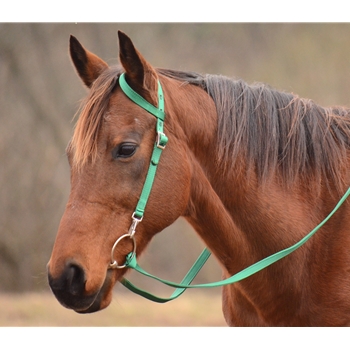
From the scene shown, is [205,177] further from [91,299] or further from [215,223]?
[91,299]

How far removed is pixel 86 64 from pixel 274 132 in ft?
3.70

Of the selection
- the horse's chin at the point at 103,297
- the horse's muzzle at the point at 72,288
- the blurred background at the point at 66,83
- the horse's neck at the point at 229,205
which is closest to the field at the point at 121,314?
the blurred background at the point at 66,83

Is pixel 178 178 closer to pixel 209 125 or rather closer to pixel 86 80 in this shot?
pixel 209 125

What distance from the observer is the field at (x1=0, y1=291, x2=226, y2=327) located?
7266mm

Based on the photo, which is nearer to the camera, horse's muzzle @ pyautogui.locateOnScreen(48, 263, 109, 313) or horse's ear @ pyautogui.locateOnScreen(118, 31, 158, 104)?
horse's muzzle @ pyautogui.locateOnScreen(48, 263, 109, 313)

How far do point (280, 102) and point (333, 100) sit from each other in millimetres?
7634

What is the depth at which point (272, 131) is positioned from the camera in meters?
2.65

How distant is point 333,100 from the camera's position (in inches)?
386

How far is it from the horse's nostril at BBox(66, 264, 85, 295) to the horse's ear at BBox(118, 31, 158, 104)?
36.4 inches

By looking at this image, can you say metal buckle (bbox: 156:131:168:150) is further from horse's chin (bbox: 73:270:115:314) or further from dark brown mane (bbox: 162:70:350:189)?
horse's chin (bbox: 73:270:115:314)

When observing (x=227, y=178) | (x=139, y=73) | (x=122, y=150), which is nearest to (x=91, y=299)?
(x=122, y=150)

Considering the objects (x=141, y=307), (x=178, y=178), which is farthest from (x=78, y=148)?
(x=141, y=307)

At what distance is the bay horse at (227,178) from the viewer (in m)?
2.27

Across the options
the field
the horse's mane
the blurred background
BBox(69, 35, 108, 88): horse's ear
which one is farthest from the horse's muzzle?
the blurred background
